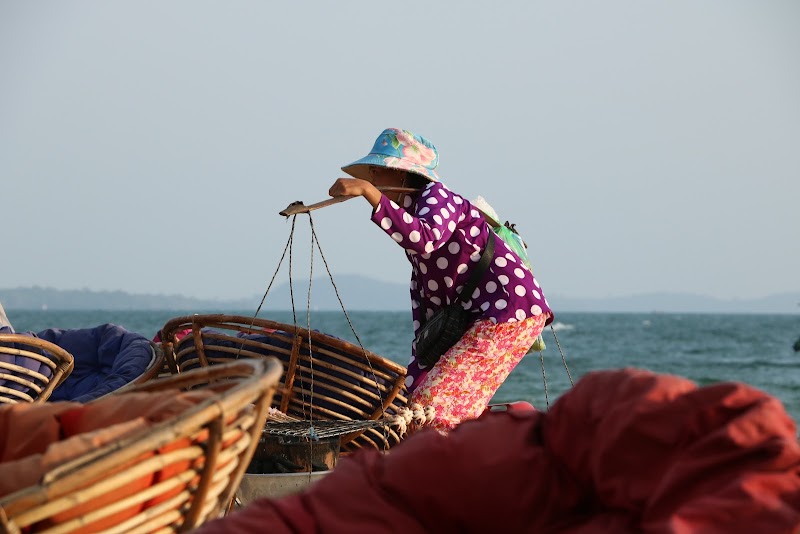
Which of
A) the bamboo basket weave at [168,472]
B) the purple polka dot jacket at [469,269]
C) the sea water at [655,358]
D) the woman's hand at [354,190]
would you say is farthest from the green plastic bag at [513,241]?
the sea water at [655,358]

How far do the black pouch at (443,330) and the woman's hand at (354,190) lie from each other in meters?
0.69

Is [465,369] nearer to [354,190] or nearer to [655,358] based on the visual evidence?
[354,190]

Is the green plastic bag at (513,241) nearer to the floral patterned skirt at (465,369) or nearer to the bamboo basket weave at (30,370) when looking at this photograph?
the floral patterned skirt at (465,369)

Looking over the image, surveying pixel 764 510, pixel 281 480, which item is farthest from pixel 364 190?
pixel 764 510

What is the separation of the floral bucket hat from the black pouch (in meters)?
0.57

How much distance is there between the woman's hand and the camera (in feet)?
12.9

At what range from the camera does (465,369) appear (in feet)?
14.8

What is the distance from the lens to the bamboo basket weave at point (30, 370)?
15.6ft

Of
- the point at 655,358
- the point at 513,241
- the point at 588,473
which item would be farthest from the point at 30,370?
the point at 655,358

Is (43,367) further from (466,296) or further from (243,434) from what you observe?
(243,434)

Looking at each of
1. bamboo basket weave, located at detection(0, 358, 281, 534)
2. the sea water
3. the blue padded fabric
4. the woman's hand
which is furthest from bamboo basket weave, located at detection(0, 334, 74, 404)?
the sea water

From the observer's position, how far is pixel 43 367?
5.03m

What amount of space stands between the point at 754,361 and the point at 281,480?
110ft

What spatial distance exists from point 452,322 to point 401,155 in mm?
764
